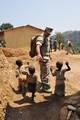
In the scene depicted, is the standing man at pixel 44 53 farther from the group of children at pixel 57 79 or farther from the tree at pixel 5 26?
the tree at pixel 5 26

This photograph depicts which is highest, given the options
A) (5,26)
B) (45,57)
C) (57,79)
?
(45,57)

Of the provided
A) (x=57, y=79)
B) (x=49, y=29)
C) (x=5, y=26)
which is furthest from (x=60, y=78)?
(x=5, y=26)

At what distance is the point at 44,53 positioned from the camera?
10.5 meters

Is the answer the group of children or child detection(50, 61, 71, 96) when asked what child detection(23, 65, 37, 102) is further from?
child detection(50, 61, 71, 96)

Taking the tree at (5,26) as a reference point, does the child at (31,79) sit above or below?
above

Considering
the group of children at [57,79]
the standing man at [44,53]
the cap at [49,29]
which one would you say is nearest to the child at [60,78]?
the group of children at [57,79]

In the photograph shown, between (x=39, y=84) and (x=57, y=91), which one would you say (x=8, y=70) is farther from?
(x=57, y=91)

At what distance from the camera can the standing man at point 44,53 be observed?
10116 mm

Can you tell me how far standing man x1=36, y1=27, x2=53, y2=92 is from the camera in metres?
10.1

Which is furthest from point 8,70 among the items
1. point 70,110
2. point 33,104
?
point 70,110

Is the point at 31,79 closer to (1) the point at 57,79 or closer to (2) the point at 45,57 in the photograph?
(1) the point at 57,79

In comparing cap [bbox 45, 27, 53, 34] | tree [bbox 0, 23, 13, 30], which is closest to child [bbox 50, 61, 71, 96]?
cap [bbox 45, 27, 53, 34]

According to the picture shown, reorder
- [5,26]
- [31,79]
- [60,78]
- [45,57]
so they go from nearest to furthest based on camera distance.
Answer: [31,79]
[60,78]
[45,57]
[5,26]

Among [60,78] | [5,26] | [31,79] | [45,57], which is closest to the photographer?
[31,79]
